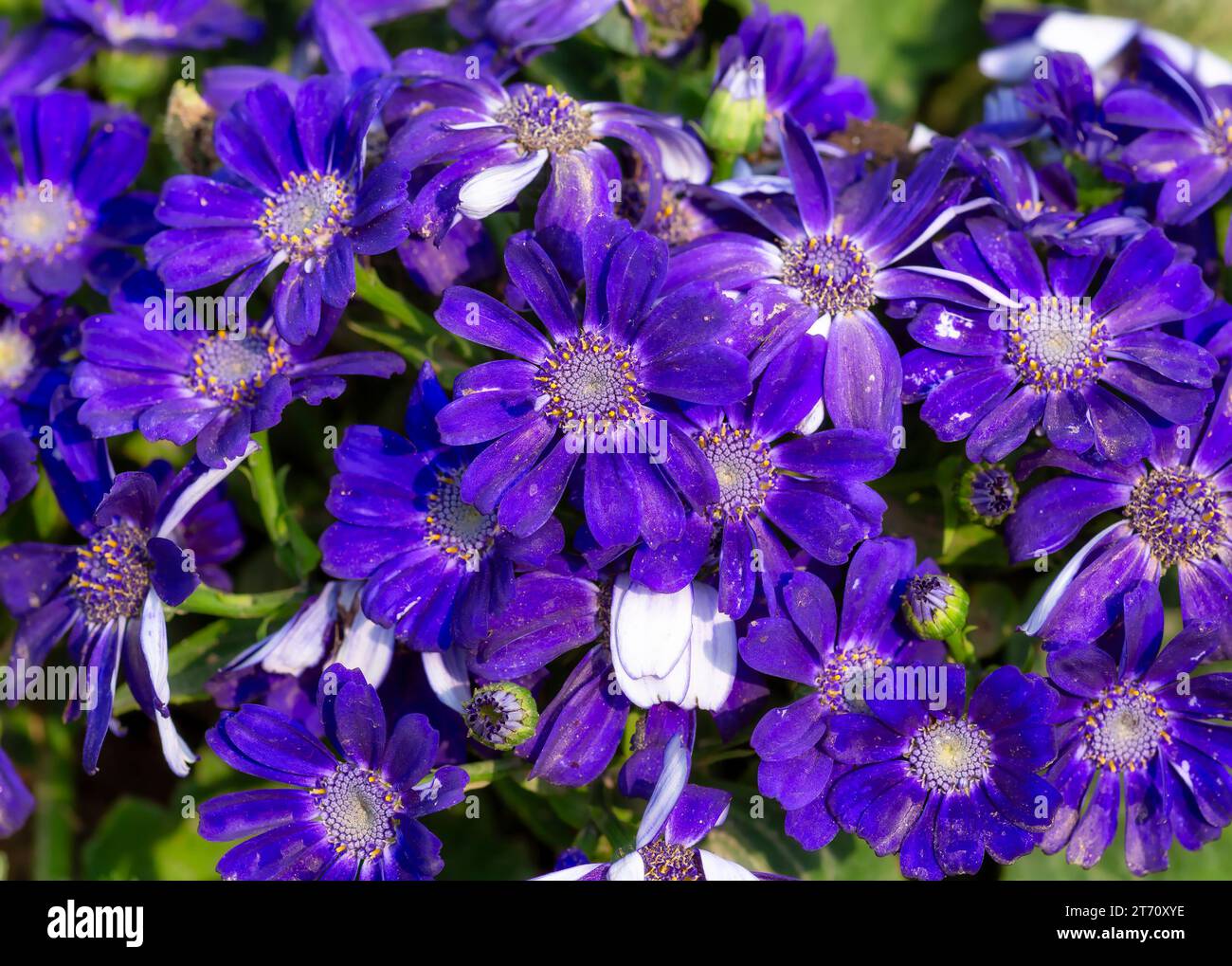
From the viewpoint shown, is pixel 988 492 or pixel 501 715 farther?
pixel 988 492

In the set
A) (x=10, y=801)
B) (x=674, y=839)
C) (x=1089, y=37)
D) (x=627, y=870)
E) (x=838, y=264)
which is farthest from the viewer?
(x=1089, y=37)

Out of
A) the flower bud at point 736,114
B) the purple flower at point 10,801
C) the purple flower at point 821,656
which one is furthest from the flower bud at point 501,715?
the flower bud at point 736,114

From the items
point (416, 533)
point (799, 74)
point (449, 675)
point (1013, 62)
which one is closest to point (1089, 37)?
point (1013, 62)

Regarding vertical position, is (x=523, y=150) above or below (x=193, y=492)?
above

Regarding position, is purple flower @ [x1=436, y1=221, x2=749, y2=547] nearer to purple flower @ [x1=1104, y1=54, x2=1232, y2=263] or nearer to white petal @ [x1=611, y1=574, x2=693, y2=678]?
white petal @ [x1=611, y1=574, x2=693, y2=678]

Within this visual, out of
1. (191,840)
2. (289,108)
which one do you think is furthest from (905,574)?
(191,840)

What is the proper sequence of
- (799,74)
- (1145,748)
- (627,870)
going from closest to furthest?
(627,870) → (1145,748) → (799,74)

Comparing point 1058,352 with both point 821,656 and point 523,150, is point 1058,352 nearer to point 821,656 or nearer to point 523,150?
point 821,656
